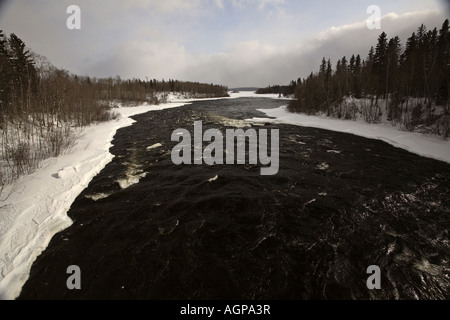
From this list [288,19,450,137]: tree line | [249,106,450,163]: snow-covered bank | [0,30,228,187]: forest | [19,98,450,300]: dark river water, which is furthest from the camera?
[288,19,450,137]: tree line

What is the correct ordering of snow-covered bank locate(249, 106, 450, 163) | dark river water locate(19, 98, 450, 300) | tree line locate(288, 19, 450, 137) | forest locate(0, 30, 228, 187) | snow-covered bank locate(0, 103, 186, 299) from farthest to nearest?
tree line locate(288, 19, 450, 137)
snow-covered bank locate(249, 106, 450, 163)
forest locate(0, 30, 228, 187)
snow-covered bank locate(0, 103, 186, 299)
dark river water locate(19, 98, 450, 300)

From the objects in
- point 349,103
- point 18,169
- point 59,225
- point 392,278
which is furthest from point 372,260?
point 349,103

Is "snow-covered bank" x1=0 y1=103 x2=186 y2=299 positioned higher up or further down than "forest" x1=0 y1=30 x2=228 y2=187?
further down

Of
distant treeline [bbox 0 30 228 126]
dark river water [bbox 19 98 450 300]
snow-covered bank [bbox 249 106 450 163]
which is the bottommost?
dark river water [bbox 19 98 450 300]

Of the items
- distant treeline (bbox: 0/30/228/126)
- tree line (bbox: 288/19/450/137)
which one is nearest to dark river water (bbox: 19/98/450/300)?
distant treeline (bbox: 0/30/228/126)

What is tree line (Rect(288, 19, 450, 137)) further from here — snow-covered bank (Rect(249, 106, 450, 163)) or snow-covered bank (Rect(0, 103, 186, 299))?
snow-covered bank (Rect(0, 103, 186, 299))

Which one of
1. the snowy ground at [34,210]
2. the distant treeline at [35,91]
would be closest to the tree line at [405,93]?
the snowy ground at [34,210]

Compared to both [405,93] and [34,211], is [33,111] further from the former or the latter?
[405,93]

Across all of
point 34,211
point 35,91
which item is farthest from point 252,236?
point 35,91
